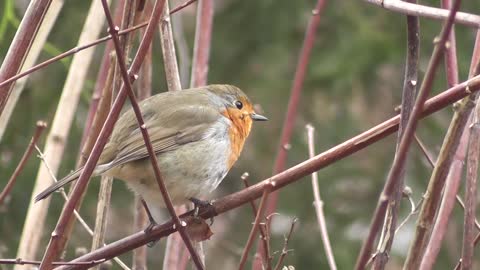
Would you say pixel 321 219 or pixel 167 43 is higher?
pixel 167 43

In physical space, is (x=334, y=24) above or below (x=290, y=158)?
above

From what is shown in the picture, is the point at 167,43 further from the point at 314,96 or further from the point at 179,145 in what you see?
the point at 314,96

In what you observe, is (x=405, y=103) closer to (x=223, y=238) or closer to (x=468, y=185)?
(x=468, y=185)

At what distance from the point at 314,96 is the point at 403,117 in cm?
413

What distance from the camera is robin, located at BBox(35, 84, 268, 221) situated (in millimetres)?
3023

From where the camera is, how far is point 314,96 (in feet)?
19.5

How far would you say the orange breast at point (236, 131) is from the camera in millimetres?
3302

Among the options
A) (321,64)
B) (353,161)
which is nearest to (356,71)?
(321,64)

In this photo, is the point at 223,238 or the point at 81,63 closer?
the point at 81,63

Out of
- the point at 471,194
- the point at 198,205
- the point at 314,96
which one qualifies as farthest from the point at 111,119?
the point at 314,96

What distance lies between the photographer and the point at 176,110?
3357 millimetres

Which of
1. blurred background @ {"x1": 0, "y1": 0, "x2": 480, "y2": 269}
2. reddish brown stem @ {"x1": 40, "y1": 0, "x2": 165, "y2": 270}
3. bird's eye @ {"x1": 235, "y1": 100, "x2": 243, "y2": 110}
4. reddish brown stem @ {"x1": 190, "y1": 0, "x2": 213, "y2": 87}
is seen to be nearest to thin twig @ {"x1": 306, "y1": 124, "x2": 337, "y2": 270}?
reddish brown stem @ {"x1": 190, "y1": 0, "x2": 213, "y2": 87}

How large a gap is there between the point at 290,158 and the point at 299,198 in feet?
0.87

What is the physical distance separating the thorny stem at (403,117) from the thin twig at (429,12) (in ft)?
0.15
